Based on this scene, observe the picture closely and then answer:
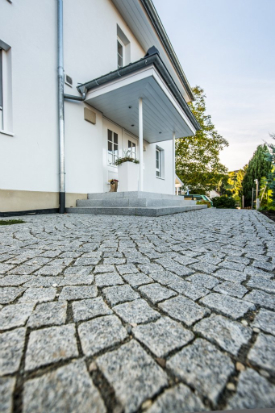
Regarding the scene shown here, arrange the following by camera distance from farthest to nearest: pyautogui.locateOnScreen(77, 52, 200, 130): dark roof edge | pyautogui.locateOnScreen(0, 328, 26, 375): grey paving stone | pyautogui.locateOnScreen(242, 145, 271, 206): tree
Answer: pyautogui.locateOnScreen(242, 145, 271, 206): tree, pyautogui.locateOnScreen(77, 52, 200, 130): dark roof edge, pyautogui.locateOnScreen(0, 328, 26, 375): grey paving stone

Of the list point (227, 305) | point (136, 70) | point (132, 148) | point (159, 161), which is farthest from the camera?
point (159, 161)

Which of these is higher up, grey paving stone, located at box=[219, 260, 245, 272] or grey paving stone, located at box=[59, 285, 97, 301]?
grey paving stone, located at box=[219, 260, 245, 272]

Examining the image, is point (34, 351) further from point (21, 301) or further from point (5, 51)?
point (5, 51)

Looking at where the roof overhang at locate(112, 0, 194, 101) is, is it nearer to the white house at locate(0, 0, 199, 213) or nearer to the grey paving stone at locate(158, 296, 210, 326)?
the white house at locate(0, 0, 199, 213)

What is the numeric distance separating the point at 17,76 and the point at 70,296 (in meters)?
4.88

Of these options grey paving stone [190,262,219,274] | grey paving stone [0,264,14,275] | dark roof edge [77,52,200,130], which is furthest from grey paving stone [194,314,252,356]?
dark roof edge [77,52,200,130]

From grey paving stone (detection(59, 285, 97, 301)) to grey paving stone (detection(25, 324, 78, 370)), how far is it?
22cm

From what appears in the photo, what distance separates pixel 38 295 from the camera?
0.94m

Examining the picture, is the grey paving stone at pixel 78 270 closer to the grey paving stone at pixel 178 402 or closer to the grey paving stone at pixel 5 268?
the grey paving stone at pixel 5 268

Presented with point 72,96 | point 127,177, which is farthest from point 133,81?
point 127,177

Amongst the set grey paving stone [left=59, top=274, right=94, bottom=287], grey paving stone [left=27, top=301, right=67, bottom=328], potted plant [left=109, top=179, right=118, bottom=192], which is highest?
potted plant [left=109, top=179, right=118, bottom=192]

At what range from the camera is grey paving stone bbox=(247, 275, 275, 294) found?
104 cm

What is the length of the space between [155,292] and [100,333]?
380 millimetres

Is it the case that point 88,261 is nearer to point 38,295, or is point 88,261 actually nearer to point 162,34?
point 38,295
